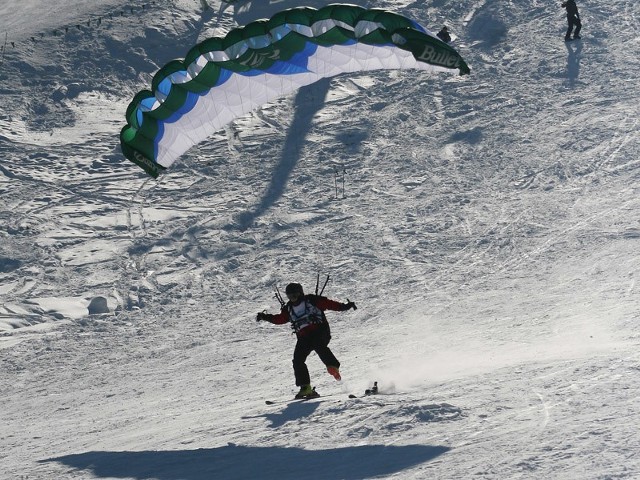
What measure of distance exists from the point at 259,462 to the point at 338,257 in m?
9.62

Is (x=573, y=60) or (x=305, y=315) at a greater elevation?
(x=573, y=60)

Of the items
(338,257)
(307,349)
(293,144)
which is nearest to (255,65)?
(307,349)

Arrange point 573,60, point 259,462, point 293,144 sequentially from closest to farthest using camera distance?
point 259,462
point 293,144
point 573,60

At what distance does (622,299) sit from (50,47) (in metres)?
16.7

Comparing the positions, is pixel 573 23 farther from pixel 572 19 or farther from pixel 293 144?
pixel 293 144

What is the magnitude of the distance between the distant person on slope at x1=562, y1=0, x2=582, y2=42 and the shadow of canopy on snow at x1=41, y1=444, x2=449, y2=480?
18.5m

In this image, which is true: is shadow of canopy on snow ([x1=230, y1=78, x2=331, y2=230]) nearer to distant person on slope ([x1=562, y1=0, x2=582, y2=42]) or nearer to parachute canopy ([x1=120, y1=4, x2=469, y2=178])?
distant person on slope ([x1=562, y1=0, x2=582, y2=42])

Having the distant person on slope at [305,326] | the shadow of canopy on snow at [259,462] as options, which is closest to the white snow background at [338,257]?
the shadow of canopy on snow at [259,462]

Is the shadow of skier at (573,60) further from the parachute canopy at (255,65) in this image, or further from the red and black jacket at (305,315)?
the red and black jacket at (305,315)

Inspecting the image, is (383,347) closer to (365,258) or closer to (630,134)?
(365,258)

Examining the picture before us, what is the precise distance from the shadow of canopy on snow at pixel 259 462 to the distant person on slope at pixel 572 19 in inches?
729

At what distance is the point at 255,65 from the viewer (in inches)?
487

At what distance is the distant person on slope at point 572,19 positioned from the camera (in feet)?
81.1

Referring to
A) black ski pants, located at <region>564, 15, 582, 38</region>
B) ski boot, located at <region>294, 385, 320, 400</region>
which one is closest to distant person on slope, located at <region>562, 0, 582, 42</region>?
black ski pants, located at <region>564, 15, 582, 38</region>
